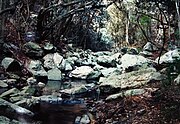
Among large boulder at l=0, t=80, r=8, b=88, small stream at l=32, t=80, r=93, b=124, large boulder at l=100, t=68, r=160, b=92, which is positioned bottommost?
small stream at l=32, t=80, r=93, b=124

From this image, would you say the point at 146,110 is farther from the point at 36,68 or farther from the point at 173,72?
the point at 36,68

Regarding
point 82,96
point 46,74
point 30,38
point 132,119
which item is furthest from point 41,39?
point 132,119

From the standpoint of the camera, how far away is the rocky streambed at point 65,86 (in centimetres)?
576

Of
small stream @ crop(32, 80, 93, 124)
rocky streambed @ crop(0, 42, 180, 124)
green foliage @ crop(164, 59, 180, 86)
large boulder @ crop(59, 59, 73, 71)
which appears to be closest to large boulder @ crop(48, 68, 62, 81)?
rocky streambed @ crop(0, 42, 180, 124)

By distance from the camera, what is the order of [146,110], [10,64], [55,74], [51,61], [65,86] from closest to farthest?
[146,110]
[65,86]
[10,64]
[55,74]
[51,61]

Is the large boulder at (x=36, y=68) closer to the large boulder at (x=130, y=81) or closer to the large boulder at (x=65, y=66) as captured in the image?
the large boulder at (x=65, y=66)

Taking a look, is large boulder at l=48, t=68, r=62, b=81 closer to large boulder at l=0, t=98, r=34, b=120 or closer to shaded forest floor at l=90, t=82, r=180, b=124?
large boulder at l=0, t=98, r=34, b=120

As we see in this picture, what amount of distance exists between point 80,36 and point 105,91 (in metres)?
11.7

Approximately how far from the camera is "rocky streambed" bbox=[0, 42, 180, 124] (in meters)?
5.76

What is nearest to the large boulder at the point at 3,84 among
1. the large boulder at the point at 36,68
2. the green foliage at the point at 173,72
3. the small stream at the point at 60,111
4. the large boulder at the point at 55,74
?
the large boulder at the point at 36,68

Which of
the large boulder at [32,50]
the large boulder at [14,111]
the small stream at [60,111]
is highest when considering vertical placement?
the large boulder at [32,50]

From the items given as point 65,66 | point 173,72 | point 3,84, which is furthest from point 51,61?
point 173,72

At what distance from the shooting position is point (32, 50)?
1261 centimetres

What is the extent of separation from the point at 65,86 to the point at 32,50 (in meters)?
3.47
